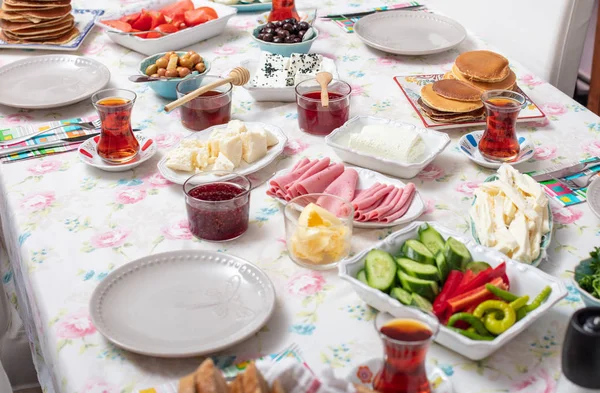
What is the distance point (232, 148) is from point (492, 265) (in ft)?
1.95

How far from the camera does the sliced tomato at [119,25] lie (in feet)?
6.71

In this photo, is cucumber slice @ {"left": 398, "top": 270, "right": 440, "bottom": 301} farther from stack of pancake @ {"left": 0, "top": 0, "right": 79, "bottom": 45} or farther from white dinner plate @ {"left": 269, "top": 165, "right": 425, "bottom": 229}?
stack of pancake @ {"left": 0, "top": 0, "right": 79, "bottom": 45}

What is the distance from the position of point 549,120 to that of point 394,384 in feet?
3.45

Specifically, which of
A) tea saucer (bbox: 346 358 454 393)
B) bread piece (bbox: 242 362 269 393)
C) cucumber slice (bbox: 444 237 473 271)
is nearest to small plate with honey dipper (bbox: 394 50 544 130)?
cucumber slice (bbox: 444 237 473 271)

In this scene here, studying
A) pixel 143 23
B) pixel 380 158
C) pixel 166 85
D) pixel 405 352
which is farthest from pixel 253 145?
pixel 143 23

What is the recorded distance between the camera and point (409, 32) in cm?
215

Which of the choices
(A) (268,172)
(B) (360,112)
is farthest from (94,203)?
(B) (360,112)

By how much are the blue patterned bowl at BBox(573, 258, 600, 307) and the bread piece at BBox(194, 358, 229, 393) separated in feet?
1.72

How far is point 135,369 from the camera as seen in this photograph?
0.95m

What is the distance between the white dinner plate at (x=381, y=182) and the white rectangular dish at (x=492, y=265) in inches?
4.4

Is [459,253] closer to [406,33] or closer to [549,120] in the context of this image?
[549,120]

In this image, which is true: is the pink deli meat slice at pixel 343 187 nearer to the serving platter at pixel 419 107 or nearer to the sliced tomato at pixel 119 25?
the serving platter at pixel 419 107

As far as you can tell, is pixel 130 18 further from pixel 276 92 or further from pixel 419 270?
pixel 419 270

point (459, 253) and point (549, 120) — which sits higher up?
point (459, 253)
